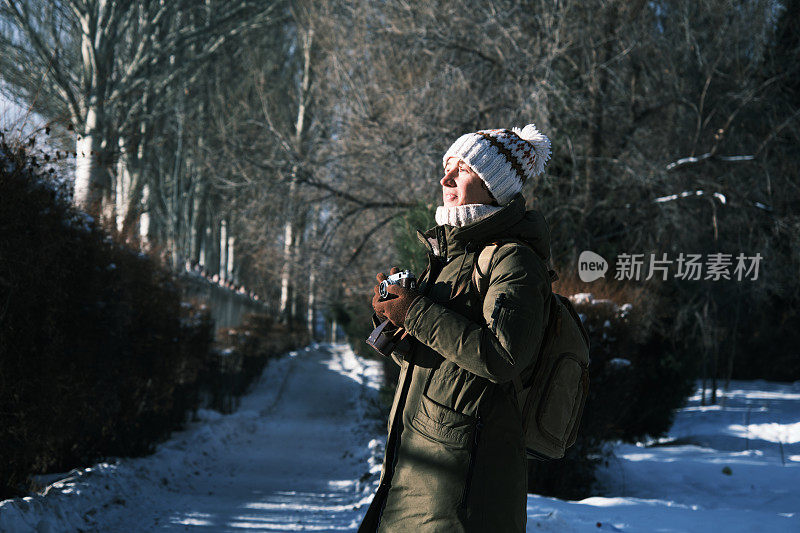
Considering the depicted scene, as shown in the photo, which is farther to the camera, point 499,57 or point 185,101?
point 185,101

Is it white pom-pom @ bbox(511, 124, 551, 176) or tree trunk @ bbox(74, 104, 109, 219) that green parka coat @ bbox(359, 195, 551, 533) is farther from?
tree trunk @ bbox(74, 104, 109, 219)

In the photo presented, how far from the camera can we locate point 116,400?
6090mm

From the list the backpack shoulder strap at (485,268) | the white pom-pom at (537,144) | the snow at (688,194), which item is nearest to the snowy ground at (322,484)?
the backpack shoulder strap at (485,268)

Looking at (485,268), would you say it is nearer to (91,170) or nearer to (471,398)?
(471,398)

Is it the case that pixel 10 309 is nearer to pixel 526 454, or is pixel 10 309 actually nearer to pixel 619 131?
pixel 526 454

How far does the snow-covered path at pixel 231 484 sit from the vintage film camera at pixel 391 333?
106 inches

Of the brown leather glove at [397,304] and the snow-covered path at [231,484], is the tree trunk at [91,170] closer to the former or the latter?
the snow-covered path at [231,484]

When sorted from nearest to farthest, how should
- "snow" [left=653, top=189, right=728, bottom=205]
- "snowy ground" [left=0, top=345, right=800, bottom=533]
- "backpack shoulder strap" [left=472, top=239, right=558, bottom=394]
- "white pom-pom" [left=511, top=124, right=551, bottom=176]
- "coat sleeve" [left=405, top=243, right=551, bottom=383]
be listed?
"coat sleeve" [left=405, top=243, right=551, bottom=383]
"backpack shoulder strap" [left=472, top=239, right=558, bottom=394]
"white pom-pom" [left=511, top=124, right=551, bottom=176]
"snowy ground" [left=0, top=345, right=800, bottom=533]
"snow" [left=653, top=189, right=728, bottom=205]

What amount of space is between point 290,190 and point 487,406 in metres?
10.6

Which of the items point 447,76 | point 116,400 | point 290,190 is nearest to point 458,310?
point 116,400

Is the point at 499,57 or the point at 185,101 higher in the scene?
the point at 185,101

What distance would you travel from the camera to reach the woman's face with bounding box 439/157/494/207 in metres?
2.18

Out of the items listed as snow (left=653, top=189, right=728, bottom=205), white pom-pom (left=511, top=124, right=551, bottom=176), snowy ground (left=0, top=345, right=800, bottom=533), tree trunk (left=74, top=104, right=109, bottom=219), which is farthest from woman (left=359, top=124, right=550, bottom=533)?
snow (left=653, top=189, right=728, bottom=205)

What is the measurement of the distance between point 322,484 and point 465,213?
209 inches
